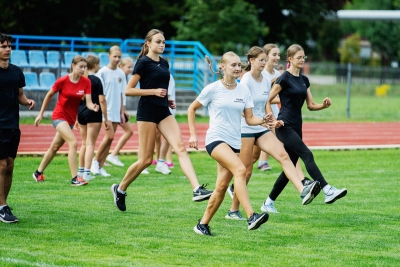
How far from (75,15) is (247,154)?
1207 inches

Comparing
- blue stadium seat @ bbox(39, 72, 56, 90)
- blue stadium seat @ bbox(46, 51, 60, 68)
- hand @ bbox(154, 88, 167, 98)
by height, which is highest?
hand @ bbox(154, 88, 167, 98)

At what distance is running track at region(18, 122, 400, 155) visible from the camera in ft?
62.1

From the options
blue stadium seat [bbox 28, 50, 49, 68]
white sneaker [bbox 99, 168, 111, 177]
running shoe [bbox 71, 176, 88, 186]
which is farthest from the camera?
blue stadium seat [bbox 28, 50, 49, 68]

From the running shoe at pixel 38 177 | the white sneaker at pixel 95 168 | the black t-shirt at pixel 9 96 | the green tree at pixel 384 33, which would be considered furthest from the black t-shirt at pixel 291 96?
the green tree at pixel 384 33

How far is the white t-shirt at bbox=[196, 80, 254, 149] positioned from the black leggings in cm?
158

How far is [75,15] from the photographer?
39219 mm

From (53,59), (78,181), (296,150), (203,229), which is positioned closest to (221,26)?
(53,59)

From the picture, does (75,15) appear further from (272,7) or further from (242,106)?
(242,106)

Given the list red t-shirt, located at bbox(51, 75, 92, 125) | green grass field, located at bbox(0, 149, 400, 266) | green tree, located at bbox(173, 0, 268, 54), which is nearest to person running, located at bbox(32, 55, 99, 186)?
red t-shirt, located at bbox(51, 75, 92, 125)

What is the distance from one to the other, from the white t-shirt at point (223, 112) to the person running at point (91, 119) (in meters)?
4.62

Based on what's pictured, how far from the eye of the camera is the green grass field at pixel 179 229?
297 inches

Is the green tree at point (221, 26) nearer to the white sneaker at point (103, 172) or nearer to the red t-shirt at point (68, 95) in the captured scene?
the white sneaker at point (103, 172)

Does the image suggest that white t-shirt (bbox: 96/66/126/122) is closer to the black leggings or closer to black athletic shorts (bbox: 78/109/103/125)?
black athletic shorts (bbox: 78/109/103/125)

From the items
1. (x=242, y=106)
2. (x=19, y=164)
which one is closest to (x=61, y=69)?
(x=19, y=164)
